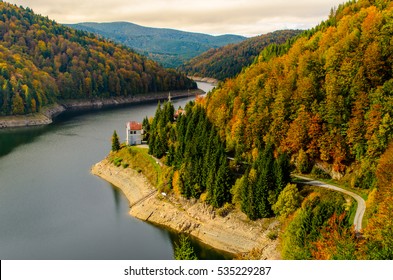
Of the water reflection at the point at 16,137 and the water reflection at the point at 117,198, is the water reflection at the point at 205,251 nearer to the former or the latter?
the water reflection at the point at 117,198

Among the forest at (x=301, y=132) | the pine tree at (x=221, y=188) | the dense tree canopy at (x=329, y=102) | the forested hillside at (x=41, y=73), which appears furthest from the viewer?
the forested hillside at (x=41, y=73)

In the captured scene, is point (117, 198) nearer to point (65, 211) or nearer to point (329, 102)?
point (65, 211)

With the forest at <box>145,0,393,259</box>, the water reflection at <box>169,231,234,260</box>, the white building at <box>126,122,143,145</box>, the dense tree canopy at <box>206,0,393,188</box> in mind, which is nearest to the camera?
the water reflection at <box>169,231,234,260</box>

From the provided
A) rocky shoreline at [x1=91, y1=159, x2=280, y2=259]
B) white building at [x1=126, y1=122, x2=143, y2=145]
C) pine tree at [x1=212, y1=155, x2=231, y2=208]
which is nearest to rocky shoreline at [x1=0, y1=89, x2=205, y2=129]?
white building at [x1=126, y1=122, x2=143, y2=145]

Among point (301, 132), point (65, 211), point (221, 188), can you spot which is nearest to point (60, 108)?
point (65, 211)

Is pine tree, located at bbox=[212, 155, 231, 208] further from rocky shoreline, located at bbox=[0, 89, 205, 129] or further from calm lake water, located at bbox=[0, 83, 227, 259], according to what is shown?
rocky shoreline, located at bbox=[0, 89, 205, 129]

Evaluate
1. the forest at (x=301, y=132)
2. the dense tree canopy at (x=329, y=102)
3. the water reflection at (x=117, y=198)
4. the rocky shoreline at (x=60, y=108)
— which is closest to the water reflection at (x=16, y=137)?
the rocky shoreline at (x=60, y=108)
